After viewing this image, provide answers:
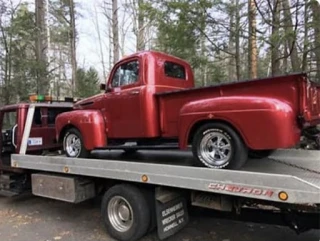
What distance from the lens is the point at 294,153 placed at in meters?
5.12

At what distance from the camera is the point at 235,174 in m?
3.79

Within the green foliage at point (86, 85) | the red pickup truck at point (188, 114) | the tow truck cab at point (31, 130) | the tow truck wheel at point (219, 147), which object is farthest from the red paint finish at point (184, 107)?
the green foliage at point (86, 85)

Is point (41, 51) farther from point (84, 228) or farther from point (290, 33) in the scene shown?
point (84, 228)

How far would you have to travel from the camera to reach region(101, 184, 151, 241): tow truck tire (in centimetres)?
478

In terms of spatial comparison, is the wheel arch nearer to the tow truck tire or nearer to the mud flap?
the mud flap

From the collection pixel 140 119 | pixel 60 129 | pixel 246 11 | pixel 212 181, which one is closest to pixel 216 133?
pixel 212 181

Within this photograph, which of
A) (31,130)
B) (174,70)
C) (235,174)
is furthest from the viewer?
(31,130)

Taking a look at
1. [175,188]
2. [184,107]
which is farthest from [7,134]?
[184,107]

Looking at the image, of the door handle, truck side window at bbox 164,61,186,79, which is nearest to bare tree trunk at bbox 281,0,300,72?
truck side window at bbox 164,61,186,79

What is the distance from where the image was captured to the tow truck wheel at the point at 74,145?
20.1ft

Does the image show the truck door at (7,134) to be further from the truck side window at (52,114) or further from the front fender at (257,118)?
the front fender at (257,118)

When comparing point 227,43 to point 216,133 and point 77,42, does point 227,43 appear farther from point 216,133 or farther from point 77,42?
point 77,42

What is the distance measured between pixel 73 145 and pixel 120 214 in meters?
1.84

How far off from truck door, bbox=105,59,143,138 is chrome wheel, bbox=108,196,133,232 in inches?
42.4
